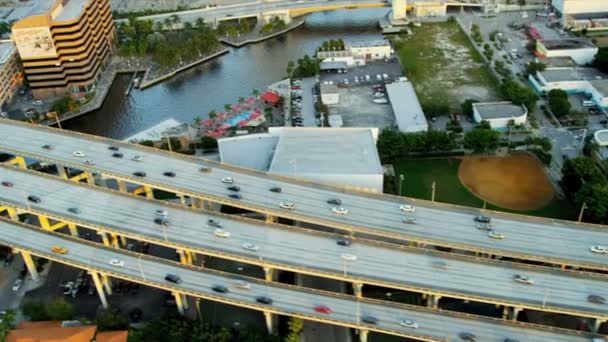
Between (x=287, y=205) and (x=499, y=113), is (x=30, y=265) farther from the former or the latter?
(x=499, y=113)

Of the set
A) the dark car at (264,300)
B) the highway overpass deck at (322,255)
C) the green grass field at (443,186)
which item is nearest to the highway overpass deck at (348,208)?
the highway overpass deck at (322,255)

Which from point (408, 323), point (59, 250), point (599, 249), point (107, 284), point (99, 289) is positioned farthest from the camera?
point (107, 284)

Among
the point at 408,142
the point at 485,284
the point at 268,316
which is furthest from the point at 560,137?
the point at 268,316

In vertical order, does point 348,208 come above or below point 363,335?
above

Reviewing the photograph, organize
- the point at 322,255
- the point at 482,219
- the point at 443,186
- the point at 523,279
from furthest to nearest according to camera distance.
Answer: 1. the point at 443,186
2. the point at 482,219
3. the point at 322,255
4. the point at 523,279

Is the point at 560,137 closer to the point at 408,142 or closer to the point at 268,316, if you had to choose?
the point at 408,142

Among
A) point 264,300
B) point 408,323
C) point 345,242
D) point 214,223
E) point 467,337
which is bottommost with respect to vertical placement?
point 467,337

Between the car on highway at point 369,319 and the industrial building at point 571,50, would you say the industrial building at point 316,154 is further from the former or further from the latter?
the industrial building at point 571,50

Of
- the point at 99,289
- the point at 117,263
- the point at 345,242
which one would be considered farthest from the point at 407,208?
the point at 99,289
